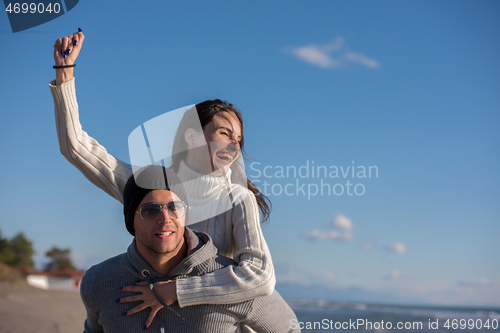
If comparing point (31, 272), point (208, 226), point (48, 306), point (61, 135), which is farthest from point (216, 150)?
point (31, 272)

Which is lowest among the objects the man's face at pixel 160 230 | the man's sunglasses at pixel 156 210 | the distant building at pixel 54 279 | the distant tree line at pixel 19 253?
the man's face at pixel 160 230

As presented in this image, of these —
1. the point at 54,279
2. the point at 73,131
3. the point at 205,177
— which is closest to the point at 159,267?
the point at 205,177

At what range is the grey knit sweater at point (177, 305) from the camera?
2430mm

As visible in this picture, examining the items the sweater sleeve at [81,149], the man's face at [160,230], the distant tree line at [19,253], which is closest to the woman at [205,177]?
the sweater sleeve at [81,149]

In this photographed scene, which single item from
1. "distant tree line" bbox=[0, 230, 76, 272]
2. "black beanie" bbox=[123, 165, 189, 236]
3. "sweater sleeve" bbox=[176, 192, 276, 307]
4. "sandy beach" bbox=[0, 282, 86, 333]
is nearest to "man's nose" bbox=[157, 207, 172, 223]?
"black beanie" bbox=[123, 165, 189, 236]

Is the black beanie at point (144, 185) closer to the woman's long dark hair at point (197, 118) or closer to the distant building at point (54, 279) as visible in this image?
the woman's long dark hair at point (197, 118)

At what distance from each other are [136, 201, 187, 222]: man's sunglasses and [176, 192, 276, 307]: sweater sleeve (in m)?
0.37

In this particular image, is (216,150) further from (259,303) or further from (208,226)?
(259,303)

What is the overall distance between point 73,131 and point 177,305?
1251 millimetres

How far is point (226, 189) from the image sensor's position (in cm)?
295

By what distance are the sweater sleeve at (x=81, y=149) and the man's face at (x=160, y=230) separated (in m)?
0.51

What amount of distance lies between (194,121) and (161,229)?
3.36 ft

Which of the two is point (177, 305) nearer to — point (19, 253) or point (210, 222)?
point (210, 222)

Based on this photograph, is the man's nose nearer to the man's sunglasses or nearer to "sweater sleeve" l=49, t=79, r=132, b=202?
the man's sunglasses
